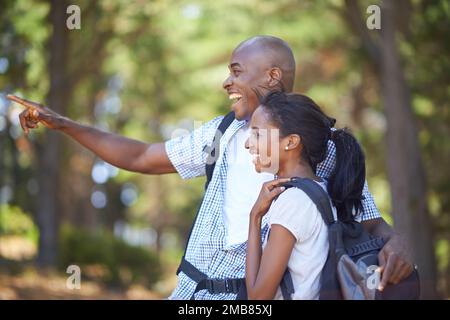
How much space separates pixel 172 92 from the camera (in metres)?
27.7

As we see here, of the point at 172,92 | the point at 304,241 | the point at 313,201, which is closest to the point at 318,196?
the point at 313,201

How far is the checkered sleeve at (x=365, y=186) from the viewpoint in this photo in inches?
144

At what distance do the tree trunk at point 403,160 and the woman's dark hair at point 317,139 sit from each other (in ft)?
24.6

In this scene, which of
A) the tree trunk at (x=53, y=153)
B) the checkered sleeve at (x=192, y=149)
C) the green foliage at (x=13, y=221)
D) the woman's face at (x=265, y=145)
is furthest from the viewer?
the green foliage at (x=13, y=221)

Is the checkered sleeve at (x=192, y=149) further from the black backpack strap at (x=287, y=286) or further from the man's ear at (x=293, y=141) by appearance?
the black backpack strap at (x=287, y=286)

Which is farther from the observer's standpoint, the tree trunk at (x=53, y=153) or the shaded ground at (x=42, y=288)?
the tree trunk at (x=53, y=153)

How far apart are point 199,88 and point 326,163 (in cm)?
2358

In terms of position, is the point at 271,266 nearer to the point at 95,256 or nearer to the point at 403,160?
the point at 403,160

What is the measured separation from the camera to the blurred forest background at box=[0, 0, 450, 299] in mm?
11391

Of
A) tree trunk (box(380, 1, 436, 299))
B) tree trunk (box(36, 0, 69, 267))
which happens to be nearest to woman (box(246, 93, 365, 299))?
tree trunk (box(380, 1, 436, 299))

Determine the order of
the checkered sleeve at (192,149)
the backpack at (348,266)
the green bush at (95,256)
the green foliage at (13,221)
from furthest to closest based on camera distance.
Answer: the green foliage at (13,221)
the green bush at (95,256)
the checkered sleeve at (192,149)
the backpack at (348,266)

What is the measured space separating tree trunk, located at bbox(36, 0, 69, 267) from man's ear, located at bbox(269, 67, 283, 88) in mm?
11300

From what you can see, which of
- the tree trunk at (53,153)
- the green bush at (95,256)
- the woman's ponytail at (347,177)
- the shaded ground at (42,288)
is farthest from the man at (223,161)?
the green bush at (95,256)

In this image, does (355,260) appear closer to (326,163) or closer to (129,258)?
(326,163)
